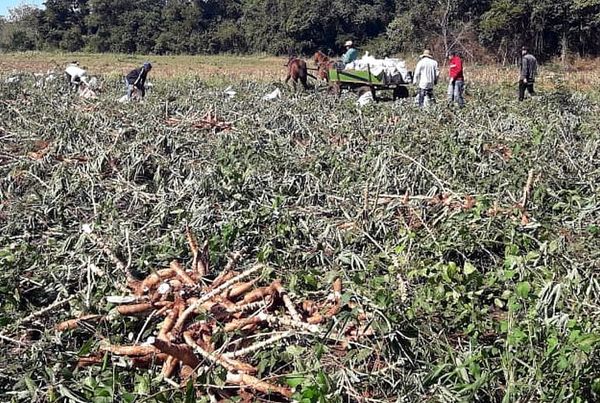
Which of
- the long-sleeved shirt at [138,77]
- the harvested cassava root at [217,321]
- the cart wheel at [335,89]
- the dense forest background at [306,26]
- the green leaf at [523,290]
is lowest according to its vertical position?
the harvested cassava root at [217,321]

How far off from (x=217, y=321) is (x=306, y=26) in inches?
1573

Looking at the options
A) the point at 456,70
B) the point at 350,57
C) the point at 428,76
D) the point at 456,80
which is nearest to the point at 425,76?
the point at 428,76

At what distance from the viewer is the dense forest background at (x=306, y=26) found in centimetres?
2784

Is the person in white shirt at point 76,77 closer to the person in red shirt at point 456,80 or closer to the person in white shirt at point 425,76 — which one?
the person in white shirt at point 425,76

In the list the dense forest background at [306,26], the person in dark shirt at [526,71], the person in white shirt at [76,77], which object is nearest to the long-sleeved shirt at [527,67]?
the person in dark shirt at [526,71]

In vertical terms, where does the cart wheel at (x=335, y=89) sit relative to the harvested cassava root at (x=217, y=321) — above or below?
above

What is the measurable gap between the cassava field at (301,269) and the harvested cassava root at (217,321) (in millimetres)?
10

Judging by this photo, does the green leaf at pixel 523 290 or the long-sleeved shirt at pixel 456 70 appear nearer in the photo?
the green leaf at pixel 523 290

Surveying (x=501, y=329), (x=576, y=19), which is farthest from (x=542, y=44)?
(x=501, y=329)

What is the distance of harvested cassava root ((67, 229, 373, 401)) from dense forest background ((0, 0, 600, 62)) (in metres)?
24.2

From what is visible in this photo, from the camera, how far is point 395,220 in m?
4.28

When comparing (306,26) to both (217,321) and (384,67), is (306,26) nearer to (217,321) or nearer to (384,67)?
(384,67)

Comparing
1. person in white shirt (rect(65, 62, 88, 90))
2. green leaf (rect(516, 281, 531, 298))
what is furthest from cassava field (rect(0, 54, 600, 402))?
person in white shirt (rect(65, 62, 88, 90))

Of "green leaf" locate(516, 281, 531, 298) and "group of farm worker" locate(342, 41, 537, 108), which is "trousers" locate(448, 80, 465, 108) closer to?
"group of farm worker" locate(342, 41, 537, 108)
